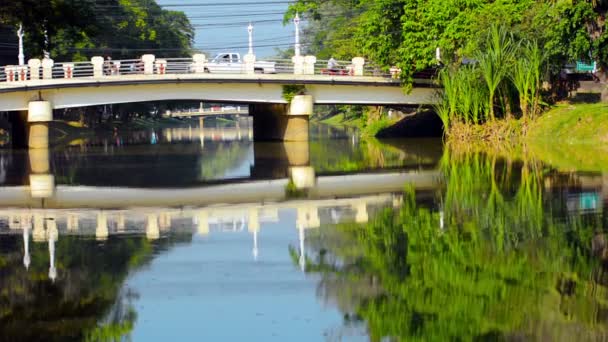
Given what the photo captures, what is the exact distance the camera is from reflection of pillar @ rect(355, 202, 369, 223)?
750 inches

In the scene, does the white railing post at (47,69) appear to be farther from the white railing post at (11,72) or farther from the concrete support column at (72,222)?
the concrete support column at (72,222)

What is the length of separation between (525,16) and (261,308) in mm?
37922

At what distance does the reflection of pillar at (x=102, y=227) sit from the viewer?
17442mm

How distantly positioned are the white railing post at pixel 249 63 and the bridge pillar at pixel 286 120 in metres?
2.55

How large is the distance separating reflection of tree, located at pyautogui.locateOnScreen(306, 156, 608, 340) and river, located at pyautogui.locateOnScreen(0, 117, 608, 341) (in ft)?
0.09

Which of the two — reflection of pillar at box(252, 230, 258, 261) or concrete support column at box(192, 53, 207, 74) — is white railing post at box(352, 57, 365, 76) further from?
reflection of pillar at box(252, 230, 258, 261)

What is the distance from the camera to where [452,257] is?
45.8 ft

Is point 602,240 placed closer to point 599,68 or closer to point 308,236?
point 308,236

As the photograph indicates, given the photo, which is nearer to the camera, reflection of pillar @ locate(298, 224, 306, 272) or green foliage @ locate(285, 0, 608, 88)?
reflection of pillar @ locate(298, 224, 306, 272)

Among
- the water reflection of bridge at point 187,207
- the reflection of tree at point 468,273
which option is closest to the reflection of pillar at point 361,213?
the water reflection of bridge at point 187,207

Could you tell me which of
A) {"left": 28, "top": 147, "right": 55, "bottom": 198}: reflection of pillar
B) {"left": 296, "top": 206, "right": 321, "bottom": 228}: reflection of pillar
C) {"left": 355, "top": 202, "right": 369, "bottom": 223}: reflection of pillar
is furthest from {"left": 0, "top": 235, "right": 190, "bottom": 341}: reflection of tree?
{"left": 28, "top": 147, "right": 55, "bottom": 198}: reflection of pillar

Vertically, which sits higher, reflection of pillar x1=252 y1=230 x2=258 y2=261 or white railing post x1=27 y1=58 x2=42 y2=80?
white railing post x1=27 y1=58 x2=42 y2=80

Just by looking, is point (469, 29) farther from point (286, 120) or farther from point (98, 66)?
point (98, 66)

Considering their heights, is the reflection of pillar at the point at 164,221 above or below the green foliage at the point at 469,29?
below
